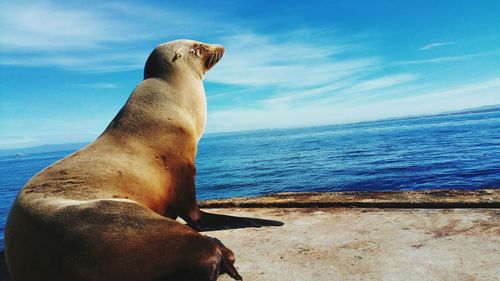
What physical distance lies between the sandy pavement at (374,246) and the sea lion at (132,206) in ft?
1.21

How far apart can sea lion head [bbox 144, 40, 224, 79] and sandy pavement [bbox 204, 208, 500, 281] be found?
2091 millimetres

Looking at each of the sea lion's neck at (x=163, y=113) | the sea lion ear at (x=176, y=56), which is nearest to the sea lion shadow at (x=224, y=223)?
the sea lion's neck at (x=163, y=113)

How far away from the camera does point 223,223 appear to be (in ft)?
12.6

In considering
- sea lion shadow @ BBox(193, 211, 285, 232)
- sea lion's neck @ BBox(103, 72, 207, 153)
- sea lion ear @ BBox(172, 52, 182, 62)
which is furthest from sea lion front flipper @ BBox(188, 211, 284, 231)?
sea lion ear @ BBox(172, 52, 182, 62)

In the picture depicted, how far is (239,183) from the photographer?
2489 centimetres

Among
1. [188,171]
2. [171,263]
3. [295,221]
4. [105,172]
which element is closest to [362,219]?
[295,221]

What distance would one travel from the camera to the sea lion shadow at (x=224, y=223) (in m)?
3.78

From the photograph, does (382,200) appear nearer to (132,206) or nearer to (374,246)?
(374,246)

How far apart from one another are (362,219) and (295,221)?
2.25 ft

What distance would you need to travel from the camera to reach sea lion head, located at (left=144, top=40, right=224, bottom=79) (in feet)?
15.3

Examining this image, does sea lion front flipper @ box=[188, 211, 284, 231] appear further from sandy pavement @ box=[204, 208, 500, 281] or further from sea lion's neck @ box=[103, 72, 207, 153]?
sea lion's neck @ box=[103, 72, 207, 153]

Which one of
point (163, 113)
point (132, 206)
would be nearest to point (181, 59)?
point (163, 113)

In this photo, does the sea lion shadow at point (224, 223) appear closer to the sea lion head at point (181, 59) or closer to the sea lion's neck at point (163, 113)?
the sea lion's neck at point (163, 113)

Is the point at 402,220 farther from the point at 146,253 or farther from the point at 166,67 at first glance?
the point at 166,67
